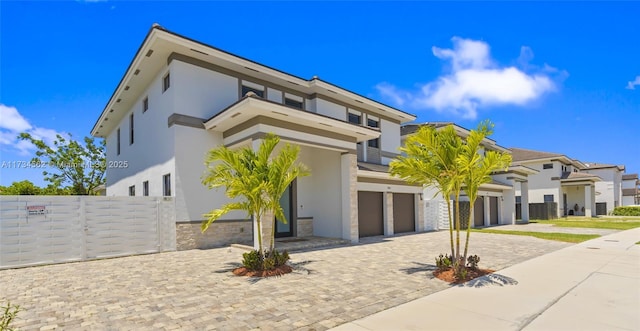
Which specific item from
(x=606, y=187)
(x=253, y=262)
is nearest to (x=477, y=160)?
(x=253, y=262)

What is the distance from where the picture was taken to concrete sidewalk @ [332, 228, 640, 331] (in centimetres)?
491

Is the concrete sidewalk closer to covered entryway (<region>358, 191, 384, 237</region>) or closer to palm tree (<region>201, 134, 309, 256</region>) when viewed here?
palm tree (<region>201, 134, 309, 256</region>)

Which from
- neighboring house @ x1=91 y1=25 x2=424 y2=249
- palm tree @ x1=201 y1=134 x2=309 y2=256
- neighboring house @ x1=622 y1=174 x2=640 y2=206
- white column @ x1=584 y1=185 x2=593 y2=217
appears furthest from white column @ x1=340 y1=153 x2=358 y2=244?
neighboring house @ x1=622 y1=174 x2=640 y2=206

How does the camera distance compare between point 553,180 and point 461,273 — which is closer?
point 461,273

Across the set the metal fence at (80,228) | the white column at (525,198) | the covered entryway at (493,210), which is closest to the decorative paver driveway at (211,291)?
the metal fence at (80,228)

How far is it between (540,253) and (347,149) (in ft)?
25.6

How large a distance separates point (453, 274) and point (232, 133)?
907cm

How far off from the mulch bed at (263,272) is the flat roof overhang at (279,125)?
4.62 metres

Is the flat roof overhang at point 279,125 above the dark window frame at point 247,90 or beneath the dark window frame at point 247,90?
beneath

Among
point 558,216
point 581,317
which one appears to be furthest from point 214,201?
point 558,216

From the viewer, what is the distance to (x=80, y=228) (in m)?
10.5

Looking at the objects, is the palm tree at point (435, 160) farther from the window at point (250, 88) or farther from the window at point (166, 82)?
the window at point (166, 82)

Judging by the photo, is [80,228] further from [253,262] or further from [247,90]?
[247,90]

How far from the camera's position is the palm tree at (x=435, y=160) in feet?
25.9
